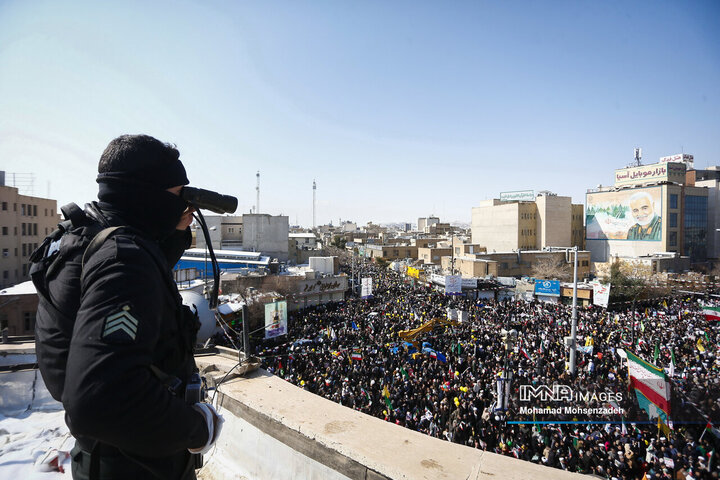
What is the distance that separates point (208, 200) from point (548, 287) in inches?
1168

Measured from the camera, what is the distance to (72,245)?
1.14m

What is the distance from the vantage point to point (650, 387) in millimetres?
8734

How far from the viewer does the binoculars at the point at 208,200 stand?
1.50m

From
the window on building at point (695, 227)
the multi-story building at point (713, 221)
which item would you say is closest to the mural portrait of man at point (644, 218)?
the window on building at point (695, 227)

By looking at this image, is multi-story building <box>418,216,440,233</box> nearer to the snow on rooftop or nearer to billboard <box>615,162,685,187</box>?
billboard <box>615,162,685,187</box>

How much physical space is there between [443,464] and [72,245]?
2.07 meters

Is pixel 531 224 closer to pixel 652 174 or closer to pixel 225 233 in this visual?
pixel 652 174

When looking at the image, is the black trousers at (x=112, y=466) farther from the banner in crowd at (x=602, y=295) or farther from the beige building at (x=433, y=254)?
the beige building at (x=433, y=254)

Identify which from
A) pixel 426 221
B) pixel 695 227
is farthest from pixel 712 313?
pixel 426 221

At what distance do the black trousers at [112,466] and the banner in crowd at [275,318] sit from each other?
588 inches

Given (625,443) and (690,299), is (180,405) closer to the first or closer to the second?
(625,443)

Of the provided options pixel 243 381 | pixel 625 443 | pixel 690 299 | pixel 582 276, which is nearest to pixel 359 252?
pixel 582 276

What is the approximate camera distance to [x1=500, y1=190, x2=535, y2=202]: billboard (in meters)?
59.5

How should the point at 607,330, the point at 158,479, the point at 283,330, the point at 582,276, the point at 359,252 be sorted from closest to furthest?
the point at 158,479, the point at 283,330, the point at 607,330, the point at 582,276, the point at 359,252
